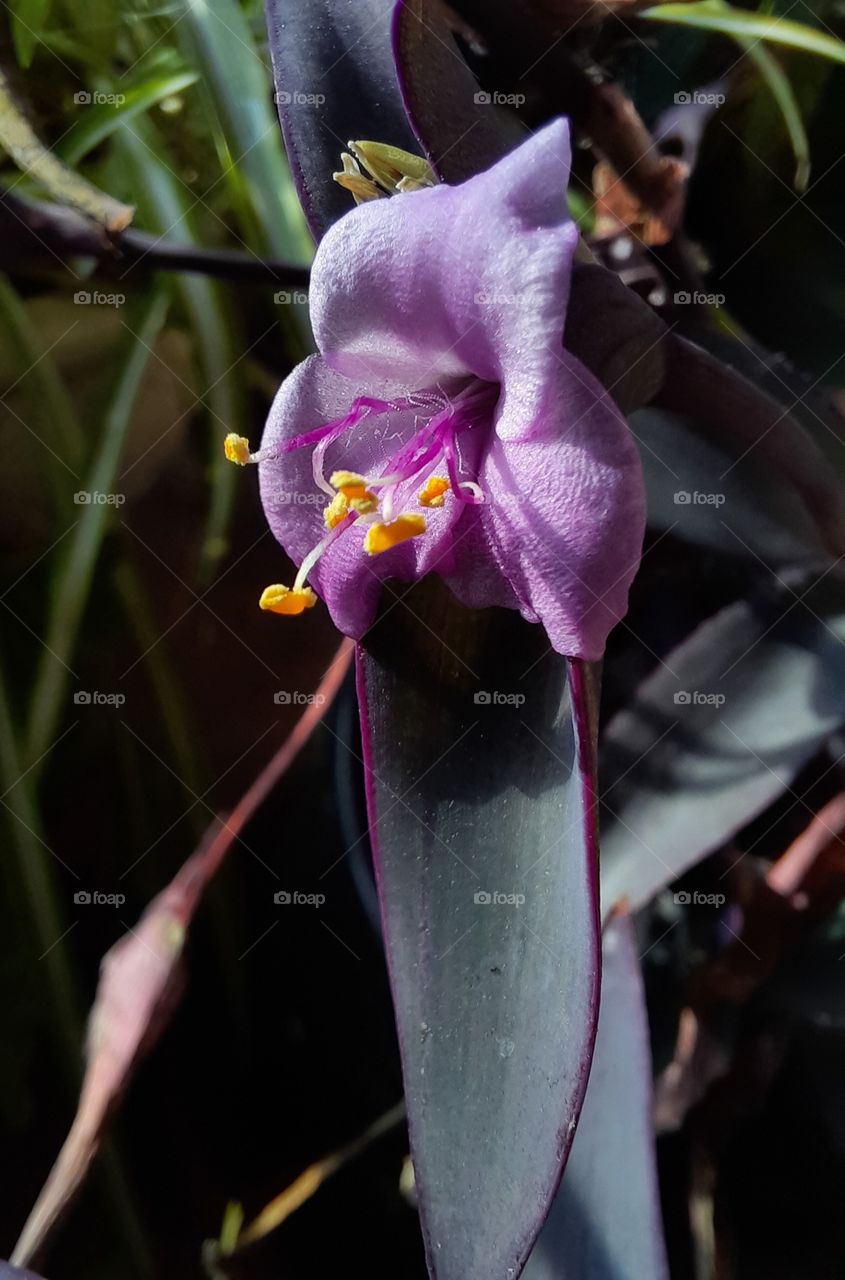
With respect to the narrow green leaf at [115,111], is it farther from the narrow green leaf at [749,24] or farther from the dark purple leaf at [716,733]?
the dark purple leaf at [716,733]

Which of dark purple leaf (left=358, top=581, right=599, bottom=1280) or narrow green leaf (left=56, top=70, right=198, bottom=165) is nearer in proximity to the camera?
dark purple leaf (left=358, top=581, right=599, bottom=1280)

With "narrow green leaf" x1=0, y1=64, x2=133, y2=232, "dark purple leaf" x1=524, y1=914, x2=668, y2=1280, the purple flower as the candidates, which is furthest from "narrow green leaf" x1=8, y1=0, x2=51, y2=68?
"dark purple leaf" x1=524, y1=914, x2=668, y2=1280

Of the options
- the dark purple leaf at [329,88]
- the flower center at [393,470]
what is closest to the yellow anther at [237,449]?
the flower center at [393,470]

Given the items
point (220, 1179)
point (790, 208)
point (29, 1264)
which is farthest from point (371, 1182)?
point (790, 208)

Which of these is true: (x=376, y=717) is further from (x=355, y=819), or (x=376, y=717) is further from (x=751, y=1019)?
(x=751, y=1019)

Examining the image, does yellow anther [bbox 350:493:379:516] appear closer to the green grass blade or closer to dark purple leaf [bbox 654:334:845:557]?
dark purple leaf [bbox 654:334:845:557]

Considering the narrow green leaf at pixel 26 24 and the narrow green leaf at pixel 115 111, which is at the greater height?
the narrow green leaf at pixel 26 24

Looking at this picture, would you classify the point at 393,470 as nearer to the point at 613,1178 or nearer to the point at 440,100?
the point at 440,100

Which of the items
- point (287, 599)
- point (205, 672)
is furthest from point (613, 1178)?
point (205, 672)
